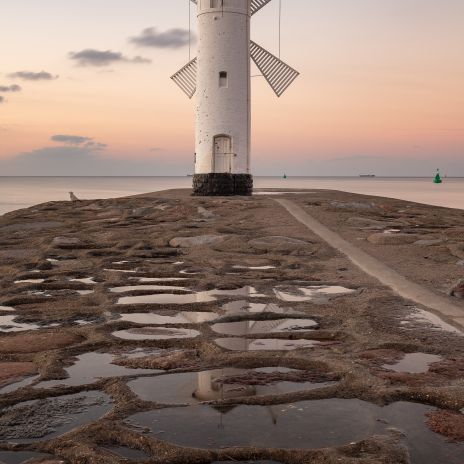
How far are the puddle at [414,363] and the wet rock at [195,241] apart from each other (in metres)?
5.31

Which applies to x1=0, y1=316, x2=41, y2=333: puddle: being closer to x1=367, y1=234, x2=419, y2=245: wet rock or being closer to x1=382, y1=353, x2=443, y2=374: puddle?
x1=382, y1=353, x2=443, y2=374: puddle

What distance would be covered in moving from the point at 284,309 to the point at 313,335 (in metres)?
0.80

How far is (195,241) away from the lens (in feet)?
29.9

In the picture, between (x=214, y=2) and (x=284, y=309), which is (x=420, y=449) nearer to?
(x=284, y=309)

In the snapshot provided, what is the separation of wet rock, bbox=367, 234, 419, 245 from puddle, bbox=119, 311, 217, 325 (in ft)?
15.5

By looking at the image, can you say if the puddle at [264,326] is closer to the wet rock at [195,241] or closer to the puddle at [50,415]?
the puddle at [50,415]

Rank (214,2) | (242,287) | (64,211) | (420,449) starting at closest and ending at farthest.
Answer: (420,449)
(242,287)
(64,211)
(214,2)

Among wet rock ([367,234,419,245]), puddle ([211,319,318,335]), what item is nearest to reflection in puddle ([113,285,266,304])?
puddle ([211,319,318,335])

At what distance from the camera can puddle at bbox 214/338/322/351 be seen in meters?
4.05

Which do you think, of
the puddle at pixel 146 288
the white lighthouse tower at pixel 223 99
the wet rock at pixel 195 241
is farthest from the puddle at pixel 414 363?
the white lighthouse tower at pixel 223 99

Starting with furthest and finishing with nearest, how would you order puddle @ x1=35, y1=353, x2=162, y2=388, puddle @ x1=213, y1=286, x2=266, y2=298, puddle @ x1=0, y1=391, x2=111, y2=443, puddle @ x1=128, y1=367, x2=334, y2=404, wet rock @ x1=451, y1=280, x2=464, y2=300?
1. puddle @ x1=213, y1=286, x2=266, y2=298
2. wet rock @ x1=451, y1=280, x2=464, y2=300
3. puddle @ x1=35, y1=353, x2=162, y2=388
4. puddle @ x1=128, y1=367, x2=334, y2=404
5. puddle @ x1=0, y1=391, x2=111, y2=443

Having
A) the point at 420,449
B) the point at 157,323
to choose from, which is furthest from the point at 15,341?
the point at 420,449

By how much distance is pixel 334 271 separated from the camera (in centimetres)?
707

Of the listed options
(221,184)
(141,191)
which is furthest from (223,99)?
(141,191)
